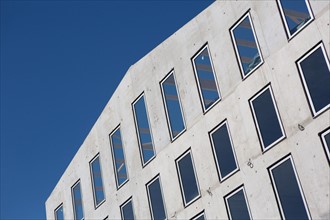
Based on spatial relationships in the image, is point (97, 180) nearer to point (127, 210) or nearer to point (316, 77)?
point (127, 210)

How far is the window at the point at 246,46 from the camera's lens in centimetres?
1945

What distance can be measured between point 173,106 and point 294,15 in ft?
22.9

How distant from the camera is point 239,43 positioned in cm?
2031

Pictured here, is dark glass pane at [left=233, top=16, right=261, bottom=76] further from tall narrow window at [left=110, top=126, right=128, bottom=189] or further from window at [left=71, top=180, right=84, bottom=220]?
window at [left=71, top=180, right=84, bottom=220]

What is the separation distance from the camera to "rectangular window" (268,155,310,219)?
1700cm

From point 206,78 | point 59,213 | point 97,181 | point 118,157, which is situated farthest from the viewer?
point 59,213

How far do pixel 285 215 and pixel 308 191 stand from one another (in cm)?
126

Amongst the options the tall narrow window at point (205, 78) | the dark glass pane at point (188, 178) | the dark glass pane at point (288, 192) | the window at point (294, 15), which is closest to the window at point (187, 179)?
the dark glass pane at point (188, 178)

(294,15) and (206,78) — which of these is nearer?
(294,15)

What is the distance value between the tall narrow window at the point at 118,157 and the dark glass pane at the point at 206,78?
626cm

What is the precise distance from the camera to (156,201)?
76.9 ft

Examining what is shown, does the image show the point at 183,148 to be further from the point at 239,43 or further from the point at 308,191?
the point at 308,191

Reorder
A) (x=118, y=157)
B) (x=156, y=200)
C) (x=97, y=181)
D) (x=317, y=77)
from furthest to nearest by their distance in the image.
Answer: (x=97, y=181)
(x=118, y=157)
(x=156, y=200)
(x=317, y=77)

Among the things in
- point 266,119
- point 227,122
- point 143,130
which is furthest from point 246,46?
point 143,130
